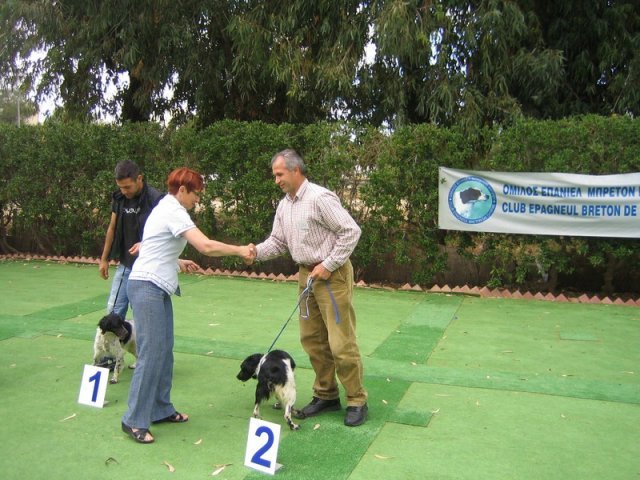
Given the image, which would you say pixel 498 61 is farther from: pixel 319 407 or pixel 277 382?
pixel 277 382

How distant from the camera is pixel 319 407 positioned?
186 inches

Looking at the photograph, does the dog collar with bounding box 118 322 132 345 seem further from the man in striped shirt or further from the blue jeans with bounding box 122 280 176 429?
the man in striped shirt

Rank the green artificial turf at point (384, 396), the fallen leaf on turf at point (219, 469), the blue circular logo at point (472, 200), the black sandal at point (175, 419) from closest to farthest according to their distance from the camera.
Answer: the fallen leaf on turf at point (219, 469), the green artificial turf at point (384, 396), the black sandal at point (175, 419), the blue circular logo at point (472, 200)

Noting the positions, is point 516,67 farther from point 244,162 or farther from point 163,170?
point 163,170

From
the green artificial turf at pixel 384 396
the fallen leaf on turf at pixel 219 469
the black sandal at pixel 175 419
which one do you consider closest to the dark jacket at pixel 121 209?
the green artificial turf at pixel 384 396

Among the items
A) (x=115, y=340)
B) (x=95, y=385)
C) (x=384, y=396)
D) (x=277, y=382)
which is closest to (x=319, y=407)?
(x=277, y=382)

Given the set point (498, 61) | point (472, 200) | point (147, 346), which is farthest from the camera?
point (498, 61)

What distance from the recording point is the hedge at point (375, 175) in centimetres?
848

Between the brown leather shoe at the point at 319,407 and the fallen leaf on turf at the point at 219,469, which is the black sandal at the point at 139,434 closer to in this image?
the fallen leaf on turf at the point at 219,469

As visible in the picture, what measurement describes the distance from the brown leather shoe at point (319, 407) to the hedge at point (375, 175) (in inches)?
182

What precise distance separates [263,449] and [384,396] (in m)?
1.56

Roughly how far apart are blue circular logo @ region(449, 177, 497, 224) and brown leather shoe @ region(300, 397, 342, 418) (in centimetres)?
468

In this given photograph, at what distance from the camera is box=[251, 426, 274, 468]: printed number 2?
12.3ft

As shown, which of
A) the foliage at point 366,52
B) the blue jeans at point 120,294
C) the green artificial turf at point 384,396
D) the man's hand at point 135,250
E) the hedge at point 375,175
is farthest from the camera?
the foliage at point 366,52
